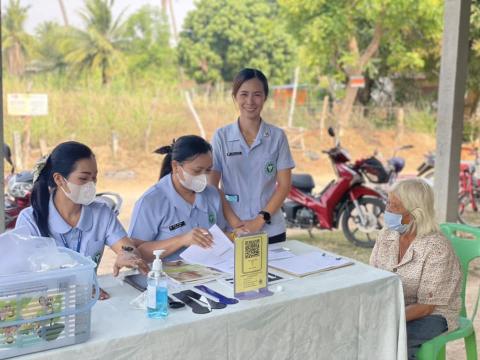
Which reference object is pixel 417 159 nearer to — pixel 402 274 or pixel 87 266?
pixel 402 274

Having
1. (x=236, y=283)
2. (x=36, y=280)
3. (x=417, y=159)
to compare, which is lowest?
(x=417, y=159)

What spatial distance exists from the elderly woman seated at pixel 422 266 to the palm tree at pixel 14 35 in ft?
56.9

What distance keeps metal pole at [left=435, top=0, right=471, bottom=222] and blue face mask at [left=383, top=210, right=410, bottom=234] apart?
2.31 meters

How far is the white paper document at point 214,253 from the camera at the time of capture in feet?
7.32

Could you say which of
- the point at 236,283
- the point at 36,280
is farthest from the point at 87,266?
the point at 236,283

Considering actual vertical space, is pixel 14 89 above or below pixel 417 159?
above

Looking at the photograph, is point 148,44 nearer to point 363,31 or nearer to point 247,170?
point 363,31

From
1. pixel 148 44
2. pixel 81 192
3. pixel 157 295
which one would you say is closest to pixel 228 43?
pixel 148 44

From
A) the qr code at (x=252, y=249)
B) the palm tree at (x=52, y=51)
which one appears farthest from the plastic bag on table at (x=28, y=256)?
the palm tree at (x=52, y=51)

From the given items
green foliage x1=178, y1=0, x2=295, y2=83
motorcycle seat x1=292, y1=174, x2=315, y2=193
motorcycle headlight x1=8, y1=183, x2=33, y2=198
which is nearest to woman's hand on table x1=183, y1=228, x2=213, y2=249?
motorcycle headlight x1=8, y1=183, x2=33, y2=198

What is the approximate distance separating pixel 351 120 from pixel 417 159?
2.09m

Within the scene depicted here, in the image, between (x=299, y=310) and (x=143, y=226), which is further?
(x=143, y=226)

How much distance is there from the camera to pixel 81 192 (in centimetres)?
207

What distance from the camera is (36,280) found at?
4.58 ft
